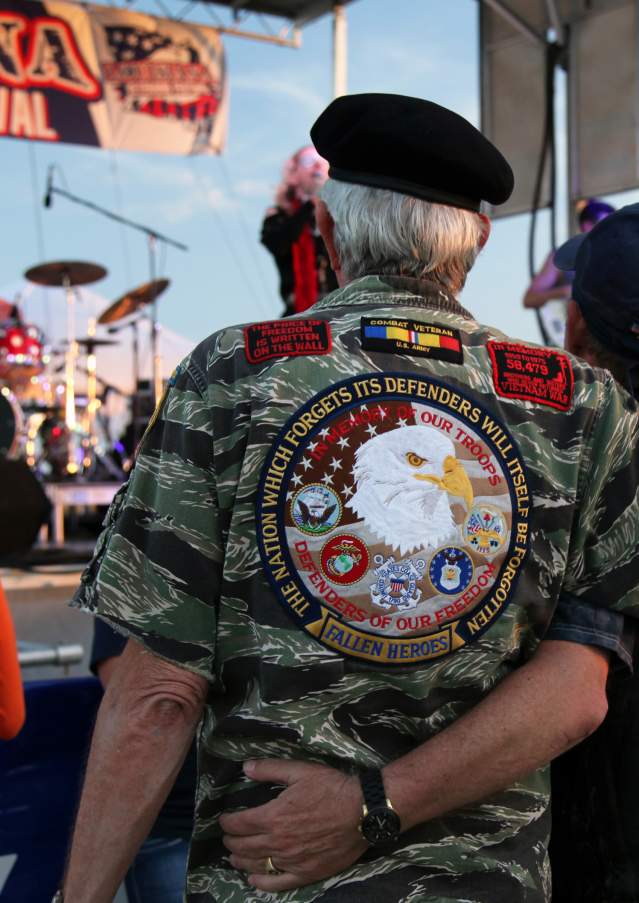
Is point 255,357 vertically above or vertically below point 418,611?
above

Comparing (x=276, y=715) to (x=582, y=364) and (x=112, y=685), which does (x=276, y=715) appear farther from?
(x=582, y=364)

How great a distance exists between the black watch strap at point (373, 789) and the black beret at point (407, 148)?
48 cm

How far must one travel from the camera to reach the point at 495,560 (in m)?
0.76

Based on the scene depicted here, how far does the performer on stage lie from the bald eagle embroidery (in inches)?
134

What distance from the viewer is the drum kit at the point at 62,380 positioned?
323 inches

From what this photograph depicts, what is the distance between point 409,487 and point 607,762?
430 millimetres

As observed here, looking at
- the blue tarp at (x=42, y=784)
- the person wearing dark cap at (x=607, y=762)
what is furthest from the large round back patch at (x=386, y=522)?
the blue tarp at (x=42, y=784)

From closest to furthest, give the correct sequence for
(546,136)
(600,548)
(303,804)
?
(303,804) → (600,548) → (546,136)

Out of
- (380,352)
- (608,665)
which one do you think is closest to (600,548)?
(608,665)

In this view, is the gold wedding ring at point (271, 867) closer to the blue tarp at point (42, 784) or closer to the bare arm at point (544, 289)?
the blue tarp at point (42, 784)

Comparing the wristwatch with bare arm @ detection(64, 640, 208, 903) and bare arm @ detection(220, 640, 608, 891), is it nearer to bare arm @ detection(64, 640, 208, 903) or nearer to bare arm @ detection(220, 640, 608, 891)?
bare arm @ detection(220, 640, 608, 891)

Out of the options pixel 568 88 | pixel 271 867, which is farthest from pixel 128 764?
pixel 568 88

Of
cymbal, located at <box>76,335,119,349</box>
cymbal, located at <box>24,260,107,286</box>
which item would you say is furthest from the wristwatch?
cymbal, located at <box>76,335,119,349</box>

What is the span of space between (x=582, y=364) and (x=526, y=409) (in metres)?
0.09
